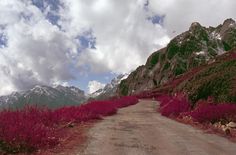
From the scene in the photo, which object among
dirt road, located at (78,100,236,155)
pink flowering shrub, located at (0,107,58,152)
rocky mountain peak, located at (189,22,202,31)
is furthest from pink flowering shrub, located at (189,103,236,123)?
rocky mountain peak, located at (189,22,202,31)

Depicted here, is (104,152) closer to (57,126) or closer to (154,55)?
(57,126)

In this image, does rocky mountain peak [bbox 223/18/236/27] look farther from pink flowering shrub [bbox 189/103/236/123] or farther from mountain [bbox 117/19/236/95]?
pink flowering shrub [bbox 189/103/236/123]

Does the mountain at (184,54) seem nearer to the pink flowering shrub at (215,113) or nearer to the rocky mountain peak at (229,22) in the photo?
the rocky mountain peak at (229,22)

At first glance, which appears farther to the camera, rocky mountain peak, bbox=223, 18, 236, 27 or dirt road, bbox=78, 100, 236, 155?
rocky mountain peak, bbox=223, 18, 236, 27

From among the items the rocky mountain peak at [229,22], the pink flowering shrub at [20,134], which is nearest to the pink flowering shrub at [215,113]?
the pink flowering shrub at [20,134]

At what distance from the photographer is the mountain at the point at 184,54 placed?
11836cm

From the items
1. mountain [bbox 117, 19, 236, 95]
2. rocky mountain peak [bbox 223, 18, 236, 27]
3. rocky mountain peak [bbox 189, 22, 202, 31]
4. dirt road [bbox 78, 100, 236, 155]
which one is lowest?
dirt road [bbox 78, 100, 236, 155]

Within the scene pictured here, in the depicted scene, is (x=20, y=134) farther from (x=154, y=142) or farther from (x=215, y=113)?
(x=215, y=113)

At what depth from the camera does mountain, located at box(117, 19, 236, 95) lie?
11836 centimetres

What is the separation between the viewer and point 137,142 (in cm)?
1683

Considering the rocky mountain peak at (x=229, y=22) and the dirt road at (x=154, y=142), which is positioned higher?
the rocky mountain peak at (x=229, y=22)

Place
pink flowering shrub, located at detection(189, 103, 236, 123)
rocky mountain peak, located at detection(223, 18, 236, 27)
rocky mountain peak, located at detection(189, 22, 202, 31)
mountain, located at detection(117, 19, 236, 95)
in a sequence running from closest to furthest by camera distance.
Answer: pink flowering shrub, located at detection(189, 103, 236, 123), mountain, located at detection(117, 19, 236, 95), rocky mountain peak, located at detection(189, 22, 202, 31), rocky mountain peak, located at detection(223, 18, 236, 27)

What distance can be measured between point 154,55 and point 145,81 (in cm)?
1146

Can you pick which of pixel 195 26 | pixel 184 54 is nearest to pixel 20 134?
pixel 184 54
